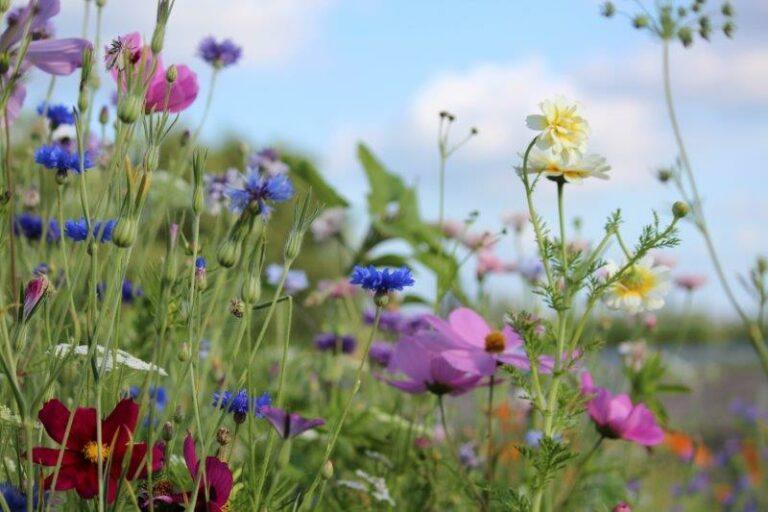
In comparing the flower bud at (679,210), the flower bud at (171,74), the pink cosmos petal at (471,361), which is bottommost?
the pink cosmos petal at (471,361)

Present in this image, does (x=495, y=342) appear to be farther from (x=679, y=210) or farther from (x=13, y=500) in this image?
(x=13, y=500)

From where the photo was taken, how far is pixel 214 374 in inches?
69.8

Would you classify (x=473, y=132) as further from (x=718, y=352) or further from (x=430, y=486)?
(x=718, y=352)

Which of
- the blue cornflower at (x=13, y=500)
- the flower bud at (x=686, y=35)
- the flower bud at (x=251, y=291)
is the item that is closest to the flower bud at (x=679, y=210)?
the flower bud at (x=251, y=291)

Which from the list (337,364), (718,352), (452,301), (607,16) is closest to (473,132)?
(607,16)

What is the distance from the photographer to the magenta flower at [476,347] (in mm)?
1316

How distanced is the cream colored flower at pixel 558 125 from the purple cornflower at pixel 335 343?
102cm

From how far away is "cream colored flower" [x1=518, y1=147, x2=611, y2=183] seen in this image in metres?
1.20

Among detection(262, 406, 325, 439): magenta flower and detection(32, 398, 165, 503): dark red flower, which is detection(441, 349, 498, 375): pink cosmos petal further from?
detection(32, 398, 165, 503): dark red flower

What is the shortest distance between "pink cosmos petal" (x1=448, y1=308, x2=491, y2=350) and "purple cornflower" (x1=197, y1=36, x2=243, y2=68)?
2.38 feet

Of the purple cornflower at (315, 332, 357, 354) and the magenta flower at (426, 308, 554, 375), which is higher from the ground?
the magenta flower at (426, 308, 554, 375)

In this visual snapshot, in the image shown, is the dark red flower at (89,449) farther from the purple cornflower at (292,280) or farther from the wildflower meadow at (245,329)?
the purple cornflower at (292,280)

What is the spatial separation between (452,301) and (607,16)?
79 centimetres

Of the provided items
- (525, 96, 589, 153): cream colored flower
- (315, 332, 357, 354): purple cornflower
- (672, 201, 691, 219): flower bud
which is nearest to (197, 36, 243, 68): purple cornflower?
(315, 332, 357, 354): purple cornflower
